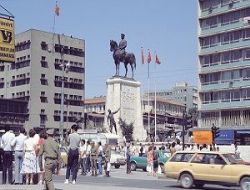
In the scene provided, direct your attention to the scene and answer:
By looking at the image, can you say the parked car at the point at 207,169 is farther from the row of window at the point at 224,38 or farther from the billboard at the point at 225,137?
the row of window at the point at 224,38

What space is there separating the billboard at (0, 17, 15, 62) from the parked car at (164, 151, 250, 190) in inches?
314

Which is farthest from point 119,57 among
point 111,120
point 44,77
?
point 44,77

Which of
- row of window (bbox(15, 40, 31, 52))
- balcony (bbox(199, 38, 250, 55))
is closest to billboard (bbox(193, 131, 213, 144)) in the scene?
balcony (bbox(199, 38, 250, 55))

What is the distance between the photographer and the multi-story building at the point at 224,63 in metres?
67.2

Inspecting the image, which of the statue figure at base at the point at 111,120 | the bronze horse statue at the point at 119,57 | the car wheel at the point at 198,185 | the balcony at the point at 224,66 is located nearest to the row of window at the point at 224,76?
the balcony at the point at 224,66

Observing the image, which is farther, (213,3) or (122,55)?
(213,3)

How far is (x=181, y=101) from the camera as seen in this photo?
176 meters

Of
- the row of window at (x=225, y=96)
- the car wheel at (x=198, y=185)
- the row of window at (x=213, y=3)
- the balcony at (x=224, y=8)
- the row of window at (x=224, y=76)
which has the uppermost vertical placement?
the row of window at (x=213, y=3)

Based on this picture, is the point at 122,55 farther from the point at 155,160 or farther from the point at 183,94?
the point at 183,94

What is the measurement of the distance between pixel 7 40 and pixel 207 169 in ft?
28.6

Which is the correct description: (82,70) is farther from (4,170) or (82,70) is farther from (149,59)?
(4,170)

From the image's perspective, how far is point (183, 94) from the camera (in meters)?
178

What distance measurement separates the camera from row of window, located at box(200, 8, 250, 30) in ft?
222

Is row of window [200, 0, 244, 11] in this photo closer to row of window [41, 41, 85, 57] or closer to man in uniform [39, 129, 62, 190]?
row of window [41, 41, 85, 57]
